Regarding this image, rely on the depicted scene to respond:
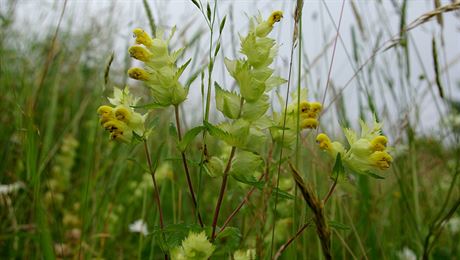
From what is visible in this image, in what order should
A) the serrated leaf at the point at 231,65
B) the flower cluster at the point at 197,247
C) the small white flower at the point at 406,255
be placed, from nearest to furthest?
the flower cluster at the point at 197,247, the serrated leaf at the point at 231,65, the small white flower at the point at 406,255

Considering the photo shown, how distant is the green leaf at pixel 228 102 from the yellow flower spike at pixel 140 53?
0.14m

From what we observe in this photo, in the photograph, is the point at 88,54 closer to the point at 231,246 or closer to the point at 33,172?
the point at 33,172

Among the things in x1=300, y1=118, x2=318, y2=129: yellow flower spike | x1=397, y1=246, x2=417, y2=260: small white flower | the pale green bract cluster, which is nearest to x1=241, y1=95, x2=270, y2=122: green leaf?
the pale green bract cluster

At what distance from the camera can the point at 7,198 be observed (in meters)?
1.48

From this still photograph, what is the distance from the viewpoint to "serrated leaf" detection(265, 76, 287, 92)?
2.65 ft

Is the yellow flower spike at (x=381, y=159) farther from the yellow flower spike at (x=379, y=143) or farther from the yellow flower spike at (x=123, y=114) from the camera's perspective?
the yellow flower spike at (x=123, y=114)

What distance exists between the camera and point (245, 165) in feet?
2.52

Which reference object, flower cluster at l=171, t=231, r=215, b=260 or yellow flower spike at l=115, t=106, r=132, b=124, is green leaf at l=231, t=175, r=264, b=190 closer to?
flower cluster at l=171, t=231, r=215, b=260

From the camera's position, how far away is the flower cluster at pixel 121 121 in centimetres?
82

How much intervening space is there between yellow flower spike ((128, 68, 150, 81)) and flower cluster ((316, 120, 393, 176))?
0.31 m

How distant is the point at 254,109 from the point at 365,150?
196 mm

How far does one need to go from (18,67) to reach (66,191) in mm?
1125

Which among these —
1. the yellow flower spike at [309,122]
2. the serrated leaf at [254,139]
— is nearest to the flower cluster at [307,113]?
the yellow flower spike at [309,122]

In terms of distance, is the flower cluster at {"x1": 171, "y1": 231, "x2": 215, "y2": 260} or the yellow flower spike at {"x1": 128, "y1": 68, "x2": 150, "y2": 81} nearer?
the flower cluster at {"x1": 171, "y1": 231, "x2": 215, "y2": 260}
